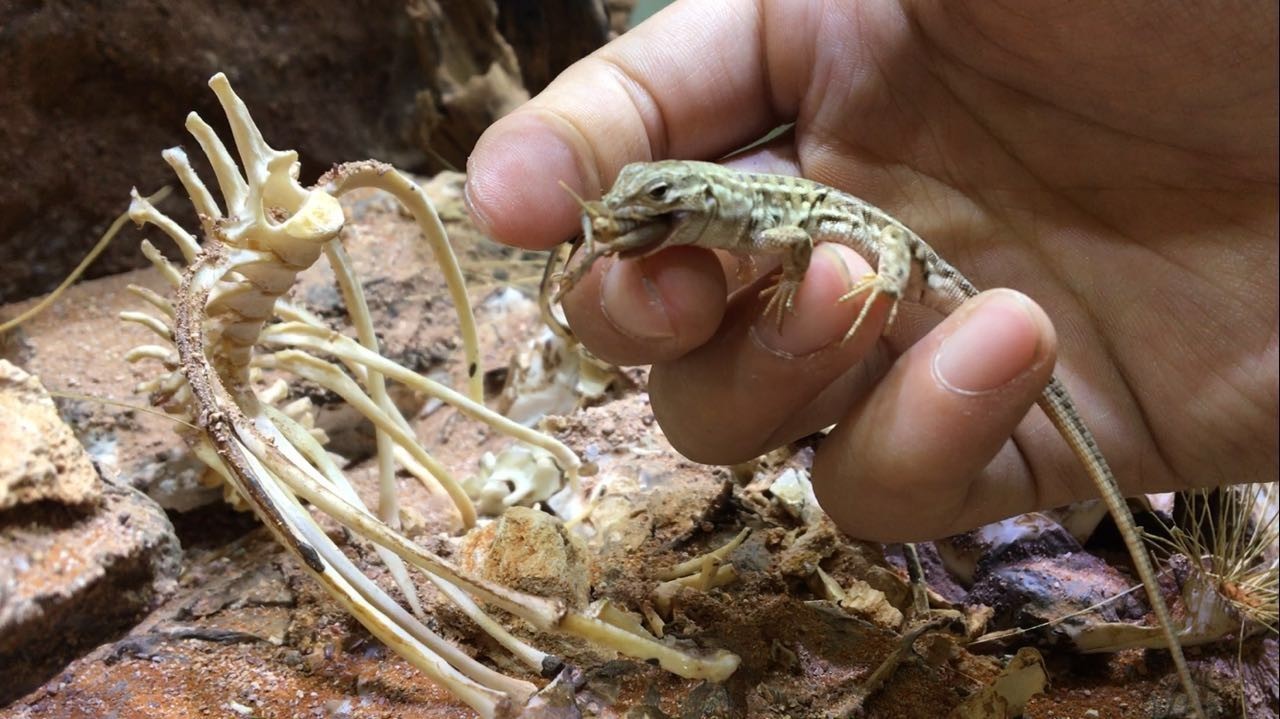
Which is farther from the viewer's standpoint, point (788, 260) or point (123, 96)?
point (123, 96)

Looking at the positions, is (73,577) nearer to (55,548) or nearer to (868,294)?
(55,548)

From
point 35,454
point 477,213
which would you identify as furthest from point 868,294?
point 35,454

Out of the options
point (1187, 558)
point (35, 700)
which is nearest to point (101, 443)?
point (35, 700)

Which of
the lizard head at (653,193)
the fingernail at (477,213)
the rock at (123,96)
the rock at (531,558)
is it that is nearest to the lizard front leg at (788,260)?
the lizard head at (653,193)

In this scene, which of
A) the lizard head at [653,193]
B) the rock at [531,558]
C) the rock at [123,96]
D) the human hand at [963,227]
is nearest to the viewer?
the lizard head at [653,193]

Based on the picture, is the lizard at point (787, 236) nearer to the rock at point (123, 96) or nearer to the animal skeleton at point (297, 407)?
the animal skeleton at point (297, 407)
